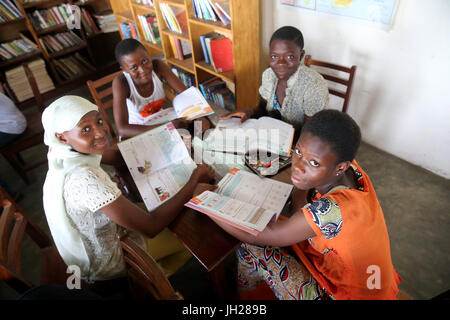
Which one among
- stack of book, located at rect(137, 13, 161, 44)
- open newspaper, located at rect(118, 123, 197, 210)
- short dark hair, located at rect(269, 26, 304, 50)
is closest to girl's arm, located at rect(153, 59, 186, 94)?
open newspaper, located at rect(118, 123, 197, 210)

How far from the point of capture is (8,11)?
316cm

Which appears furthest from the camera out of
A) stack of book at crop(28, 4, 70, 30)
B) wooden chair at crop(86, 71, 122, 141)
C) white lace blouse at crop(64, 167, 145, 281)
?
stack of book at crop(28, 4, 70, 30)

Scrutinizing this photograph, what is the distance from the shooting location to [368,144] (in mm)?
2516

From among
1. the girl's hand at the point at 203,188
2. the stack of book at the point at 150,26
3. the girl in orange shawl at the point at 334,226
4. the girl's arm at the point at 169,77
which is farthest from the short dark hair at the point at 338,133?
the stack of book at the point at 150,26

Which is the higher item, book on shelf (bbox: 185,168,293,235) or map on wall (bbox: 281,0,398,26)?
map on wall (bbox: 281,0,398,26)

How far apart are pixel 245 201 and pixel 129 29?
372 cm

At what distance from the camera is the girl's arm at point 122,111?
68.4 inches

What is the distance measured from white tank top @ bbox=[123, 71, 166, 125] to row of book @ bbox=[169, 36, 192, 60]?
3.91 feet

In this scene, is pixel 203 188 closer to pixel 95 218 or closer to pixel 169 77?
pixel 95 218

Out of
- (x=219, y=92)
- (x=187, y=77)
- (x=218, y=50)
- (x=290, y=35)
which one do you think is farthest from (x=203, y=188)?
(x=187, y=77)

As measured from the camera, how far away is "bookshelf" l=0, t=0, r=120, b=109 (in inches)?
133

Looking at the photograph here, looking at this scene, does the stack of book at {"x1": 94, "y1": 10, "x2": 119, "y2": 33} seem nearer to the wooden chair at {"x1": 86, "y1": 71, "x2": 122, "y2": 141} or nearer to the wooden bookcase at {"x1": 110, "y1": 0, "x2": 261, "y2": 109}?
the wooden bookcase at {"x1": 110, "y1": 0, "x2": 261, "y2": 109}

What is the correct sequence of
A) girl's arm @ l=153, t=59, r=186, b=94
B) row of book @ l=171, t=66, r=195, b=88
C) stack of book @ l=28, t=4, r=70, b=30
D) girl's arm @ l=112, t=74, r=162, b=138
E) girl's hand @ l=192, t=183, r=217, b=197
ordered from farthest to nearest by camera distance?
stack of book @ l=28, t=4, r=70, b=30, row of book @ l=171, t=66, r=195, b=88, girl's arm @ l=153, t=59, r=186, b=94, girl's arm @ l=112, t=74, r=162, b=138, girl's hand @ l=192, t=183, r=217, b=197

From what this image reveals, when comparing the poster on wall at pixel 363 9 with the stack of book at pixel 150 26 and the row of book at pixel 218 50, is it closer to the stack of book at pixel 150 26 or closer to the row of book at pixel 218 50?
the row of book at pixel 218 50
